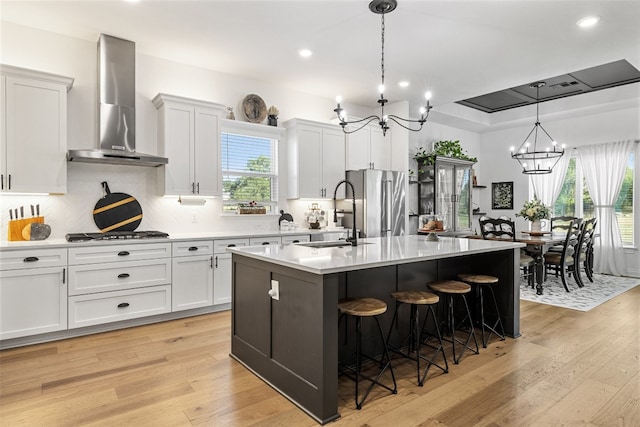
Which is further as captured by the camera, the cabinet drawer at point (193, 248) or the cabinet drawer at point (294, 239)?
the cabinet drawer at point (294, 239)

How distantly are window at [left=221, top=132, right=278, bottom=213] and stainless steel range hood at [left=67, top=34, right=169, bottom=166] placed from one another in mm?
1046

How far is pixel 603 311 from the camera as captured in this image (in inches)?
173

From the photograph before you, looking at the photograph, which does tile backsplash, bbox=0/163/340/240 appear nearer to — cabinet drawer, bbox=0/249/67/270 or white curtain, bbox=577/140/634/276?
cabinet drawer, bbox=0/249/67/270

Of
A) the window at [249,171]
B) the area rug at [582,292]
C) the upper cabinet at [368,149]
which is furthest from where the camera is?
the upper cabinet at [368,149]

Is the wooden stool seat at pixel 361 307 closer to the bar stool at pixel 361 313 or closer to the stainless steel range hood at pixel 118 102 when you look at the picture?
the bar stool at pixel 361 313

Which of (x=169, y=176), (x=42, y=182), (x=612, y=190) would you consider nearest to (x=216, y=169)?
(x=169, y=176)

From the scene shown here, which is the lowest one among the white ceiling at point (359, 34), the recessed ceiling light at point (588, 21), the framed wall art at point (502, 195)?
the framed wall art at point (502, 195)

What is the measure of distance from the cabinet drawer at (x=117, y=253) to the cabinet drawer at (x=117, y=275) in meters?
0.05

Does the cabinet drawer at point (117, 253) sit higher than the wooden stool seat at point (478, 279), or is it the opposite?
the cabinet drawer at point (117, 253)

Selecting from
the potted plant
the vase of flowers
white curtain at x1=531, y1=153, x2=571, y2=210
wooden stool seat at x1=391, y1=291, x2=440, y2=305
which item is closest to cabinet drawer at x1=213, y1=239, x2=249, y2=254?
wooden stool seat at x1=391, y1=291, x2=440, y2=305

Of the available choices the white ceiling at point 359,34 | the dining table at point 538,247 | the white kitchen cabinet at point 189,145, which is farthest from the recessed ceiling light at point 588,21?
the white kitchen cabinet at point 189,145

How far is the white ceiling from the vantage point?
3404mm

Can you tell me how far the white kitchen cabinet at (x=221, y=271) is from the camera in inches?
170

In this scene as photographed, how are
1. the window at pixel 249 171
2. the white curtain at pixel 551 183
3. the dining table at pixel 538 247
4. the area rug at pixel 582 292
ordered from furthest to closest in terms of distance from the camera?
the white curtain at pixel 551 183 → the dining table at pixel 538 247 → the window at pixel 249 171 → the area rug at pixel 582 292
